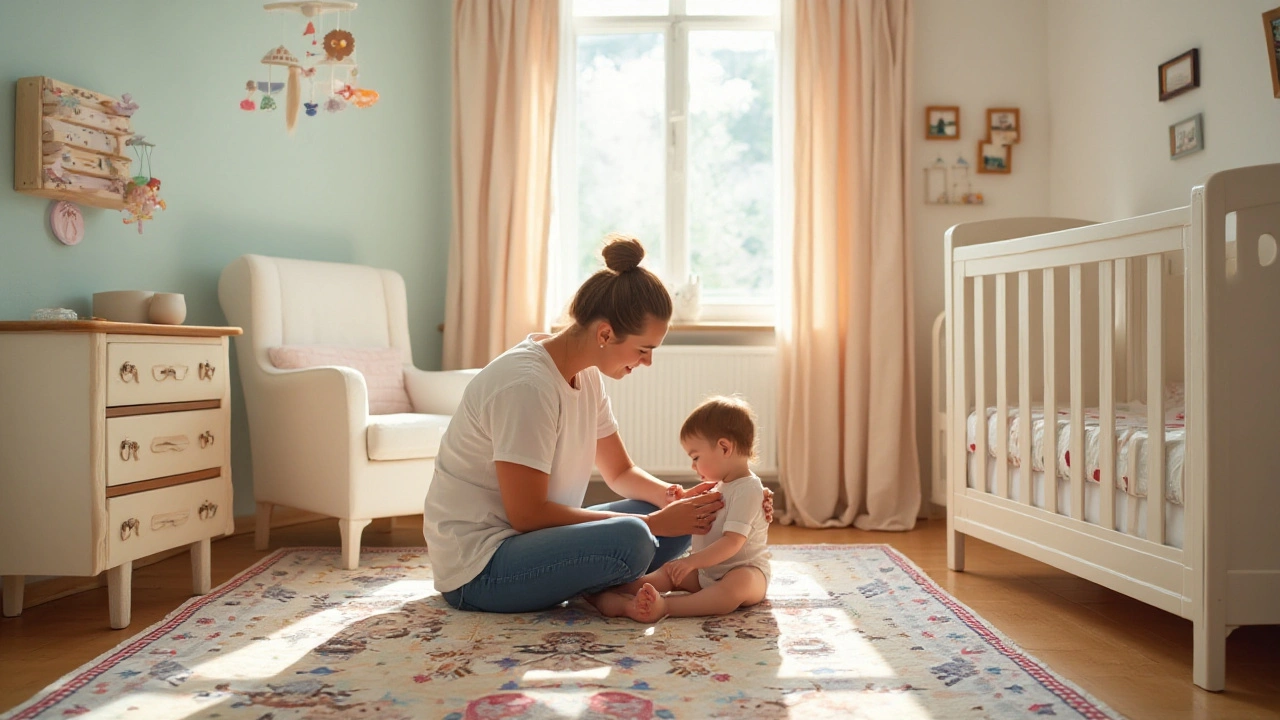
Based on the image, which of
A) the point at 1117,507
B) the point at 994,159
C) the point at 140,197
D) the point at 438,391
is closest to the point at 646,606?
the point at 1117,507

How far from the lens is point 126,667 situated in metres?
1.80

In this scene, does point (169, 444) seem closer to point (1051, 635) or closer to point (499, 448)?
point (499, 448)

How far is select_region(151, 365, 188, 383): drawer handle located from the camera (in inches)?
90.0

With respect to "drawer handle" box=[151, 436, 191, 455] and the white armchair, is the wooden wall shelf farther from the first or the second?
"drawer handle" box=[151, 436, 191, 455]

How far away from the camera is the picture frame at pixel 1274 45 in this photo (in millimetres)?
2510

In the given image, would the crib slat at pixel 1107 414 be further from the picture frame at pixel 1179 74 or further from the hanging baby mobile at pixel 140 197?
the hanging baby mobile at pixel 140 197

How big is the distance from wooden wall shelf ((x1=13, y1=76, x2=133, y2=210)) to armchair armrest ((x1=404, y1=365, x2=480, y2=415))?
108 centimetres

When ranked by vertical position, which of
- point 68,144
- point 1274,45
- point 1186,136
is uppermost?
point 1274,45

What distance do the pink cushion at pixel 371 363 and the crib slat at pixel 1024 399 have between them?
196 cm

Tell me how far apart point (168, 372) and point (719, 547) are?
135 centimetres

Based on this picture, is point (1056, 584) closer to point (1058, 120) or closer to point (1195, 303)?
point (1195, 303)

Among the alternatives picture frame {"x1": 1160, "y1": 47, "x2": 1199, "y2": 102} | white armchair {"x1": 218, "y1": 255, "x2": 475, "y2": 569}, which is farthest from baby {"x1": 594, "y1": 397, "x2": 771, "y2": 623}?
picture frame {"x1": 1160, "y1": 47, "x2": 1199, "y2": 102}

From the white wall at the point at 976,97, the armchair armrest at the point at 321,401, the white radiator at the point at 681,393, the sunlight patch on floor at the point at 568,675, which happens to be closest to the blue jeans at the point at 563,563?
the sunlight patch on floor at the point at 568,675

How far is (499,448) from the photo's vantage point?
6.42ft
